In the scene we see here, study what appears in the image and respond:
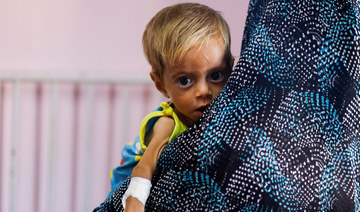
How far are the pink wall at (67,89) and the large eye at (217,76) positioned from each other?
0.77 m

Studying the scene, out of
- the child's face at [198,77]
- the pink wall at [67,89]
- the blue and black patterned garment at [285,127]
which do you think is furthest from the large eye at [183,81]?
the pink wall at [67,89]

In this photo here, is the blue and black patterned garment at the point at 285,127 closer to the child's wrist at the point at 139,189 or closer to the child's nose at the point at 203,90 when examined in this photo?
the child's wrist at the point at 139,189

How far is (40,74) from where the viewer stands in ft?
4.67

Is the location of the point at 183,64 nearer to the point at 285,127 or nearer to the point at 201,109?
the point at 201,109

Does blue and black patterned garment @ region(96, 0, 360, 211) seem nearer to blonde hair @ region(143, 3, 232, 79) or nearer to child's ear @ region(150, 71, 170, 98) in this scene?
blonde hair @ region(143, 3, 232, 79)

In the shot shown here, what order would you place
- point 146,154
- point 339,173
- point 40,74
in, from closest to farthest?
point 339,173, point 146,154, point 40,74

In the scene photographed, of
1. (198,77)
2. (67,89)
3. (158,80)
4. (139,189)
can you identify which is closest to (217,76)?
(198,77)

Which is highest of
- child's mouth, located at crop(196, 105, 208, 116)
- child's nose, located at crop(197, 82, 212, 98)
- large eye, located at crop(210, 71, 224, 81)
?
large eye, located at crop(210, 71, 224, 81)

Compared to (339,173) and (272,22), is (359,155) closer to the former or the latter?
(339,173)

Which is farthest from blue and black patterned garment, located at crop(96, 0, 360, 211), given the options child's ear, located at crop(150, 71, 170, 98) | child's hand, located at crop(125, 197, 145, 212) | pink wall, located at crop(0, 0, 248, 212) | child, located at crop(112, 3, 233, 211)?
pink wall, located at crop(0, 0, 248, 212)

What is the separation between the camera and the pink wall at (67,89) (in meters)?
1.48

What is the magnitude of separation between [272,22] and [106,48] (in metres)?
1.04

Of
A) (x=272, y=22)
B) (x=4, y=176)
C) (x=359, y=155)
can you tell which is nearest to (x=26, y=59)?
(x=4, y=176)

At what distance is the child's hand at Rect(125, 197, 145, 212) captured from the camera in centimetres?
57
